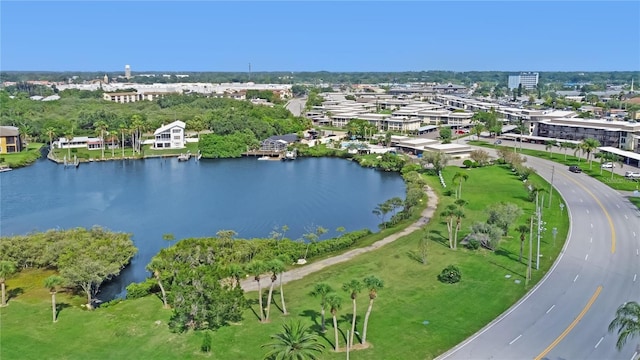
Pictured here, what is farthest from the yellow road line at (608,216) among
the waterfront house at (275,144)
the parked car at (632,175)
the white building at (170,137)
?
the white building at (170,137)

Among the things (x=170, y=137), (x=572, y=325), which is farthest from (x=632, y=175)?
(x=170, y=137)

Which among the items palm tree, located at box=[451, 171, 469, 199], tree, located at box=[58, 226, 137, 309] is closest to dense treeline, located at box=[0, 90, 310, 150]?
palm tree, located at box=[451, 171, 469, 199]

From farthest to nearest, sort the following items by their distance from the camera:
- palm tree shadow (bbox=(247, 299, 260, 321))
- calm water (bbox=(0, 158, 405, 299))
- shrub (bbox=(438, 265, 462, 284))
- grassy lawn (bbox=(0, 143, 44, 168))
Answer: grassy lawn (bbox=(0, 143, 44, 168))
calm water (bbox=(0, 158, 405, 299))
shrub (bbox=(438, 265, 462, 284))
palm tree shadow (bbox=(247, 299, 260, 321))

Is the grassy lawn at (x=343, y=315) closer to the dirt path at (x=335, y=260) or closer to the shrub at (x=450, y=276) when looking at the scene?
the shrub at (x=450, y=276)

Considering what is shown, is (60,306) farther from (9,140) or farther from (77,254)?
(9,140)

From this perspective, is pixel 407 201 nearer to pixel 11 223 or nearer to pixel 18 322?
pixel 18 322

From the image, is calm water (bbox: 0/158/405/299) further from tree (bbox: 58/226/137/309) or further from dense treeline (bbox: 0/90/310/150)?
dense treeline (bbox: 0/90/310/150)

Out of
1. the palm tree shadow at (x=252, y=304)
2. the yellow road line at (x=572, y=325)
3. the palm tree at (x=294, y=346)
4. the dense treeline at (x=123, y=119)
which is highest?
the dense treeline at (x=123, y=119)
